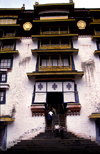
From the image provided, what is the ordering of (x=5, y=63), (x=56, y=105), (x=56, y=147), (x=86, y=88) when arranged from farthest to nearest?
(x=56, y=105) < (x=5, y=63) < (x=86, y=88) < (x=56, y=147)

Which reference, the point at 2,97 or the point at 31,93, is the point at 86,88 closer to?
the point at 31,93

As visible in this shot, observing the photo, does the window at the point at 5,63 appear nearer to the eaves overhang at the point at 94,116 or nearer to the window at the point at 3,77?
the window at the point at 3,77

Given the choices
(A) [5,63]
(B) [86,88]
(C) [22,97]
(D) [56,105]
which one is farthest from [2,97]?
(B) [86,88]

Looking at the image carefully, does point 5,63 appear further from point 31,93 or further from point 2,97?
point 31,93

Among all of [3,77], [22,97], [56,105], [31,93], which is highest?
[3,77]

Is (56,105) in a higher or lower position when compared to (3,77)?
lower

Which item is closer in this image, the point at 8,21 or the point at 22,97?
the point at 22,97

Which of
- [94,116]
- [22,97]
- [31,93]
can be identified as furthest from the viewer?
[31,93]

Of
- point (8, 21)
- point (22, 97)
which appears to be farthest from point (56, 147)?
point (8, 21)

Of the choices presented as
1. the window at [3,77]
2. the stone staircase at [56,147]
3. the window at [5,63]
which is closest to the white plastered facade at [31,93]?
the window at [3,77]

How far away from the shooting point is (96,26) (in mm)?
17828

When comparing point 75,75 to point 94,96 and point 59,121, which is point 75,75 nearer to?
point 94,96

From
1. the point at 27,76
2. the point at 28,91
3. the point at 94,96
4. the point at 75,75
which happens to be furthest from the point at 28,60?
the point at 94,96

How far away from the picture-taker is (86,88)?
1541 centimetres
